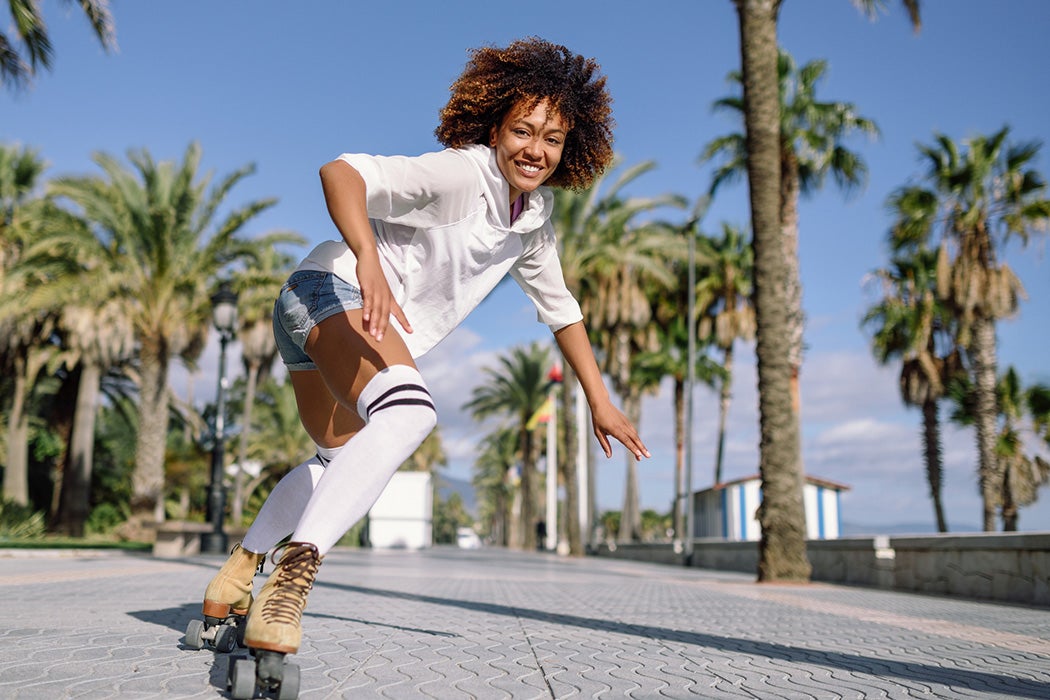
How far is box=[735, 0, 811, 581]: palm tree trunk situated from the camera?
1139cm

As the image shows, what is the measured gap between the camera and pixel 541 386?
4219 cm

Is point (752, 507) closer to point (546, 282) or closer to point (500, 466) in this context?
point (546, 282)

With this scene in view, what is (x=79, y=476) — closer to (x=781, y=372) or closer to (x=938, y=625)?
(x=781, y=372)

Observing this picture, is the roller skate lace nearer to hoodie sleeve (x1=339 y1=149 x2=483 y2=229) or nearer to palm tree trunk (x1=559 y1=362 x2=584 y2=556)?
hoodie sleeve (x1=339 y1=149 x2=483 y2=229)

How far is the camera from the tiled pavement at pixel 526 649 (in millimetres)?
2527

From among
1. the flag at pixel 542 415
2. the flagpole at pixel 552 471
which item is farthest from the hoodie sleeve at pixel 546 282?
the flagpole at pixel 552 471

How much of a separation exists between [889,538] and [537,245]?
9.97 meters

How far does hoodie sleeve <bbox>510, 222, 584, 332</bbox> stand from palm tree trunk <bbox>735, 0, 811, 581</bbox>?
28.8 feet

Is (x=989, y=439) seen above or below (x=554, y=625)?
above

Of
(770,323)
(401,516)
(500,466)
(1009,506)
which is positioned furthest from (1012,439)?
(500,466)

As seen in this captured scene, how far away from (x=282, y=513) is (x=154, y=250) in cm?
1752

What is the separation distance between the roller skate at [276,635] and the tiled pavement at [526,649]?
18 cm

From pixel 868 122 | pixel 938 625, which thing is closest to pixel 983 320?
pixel 868 122

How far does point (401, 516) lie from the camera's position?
113ft
